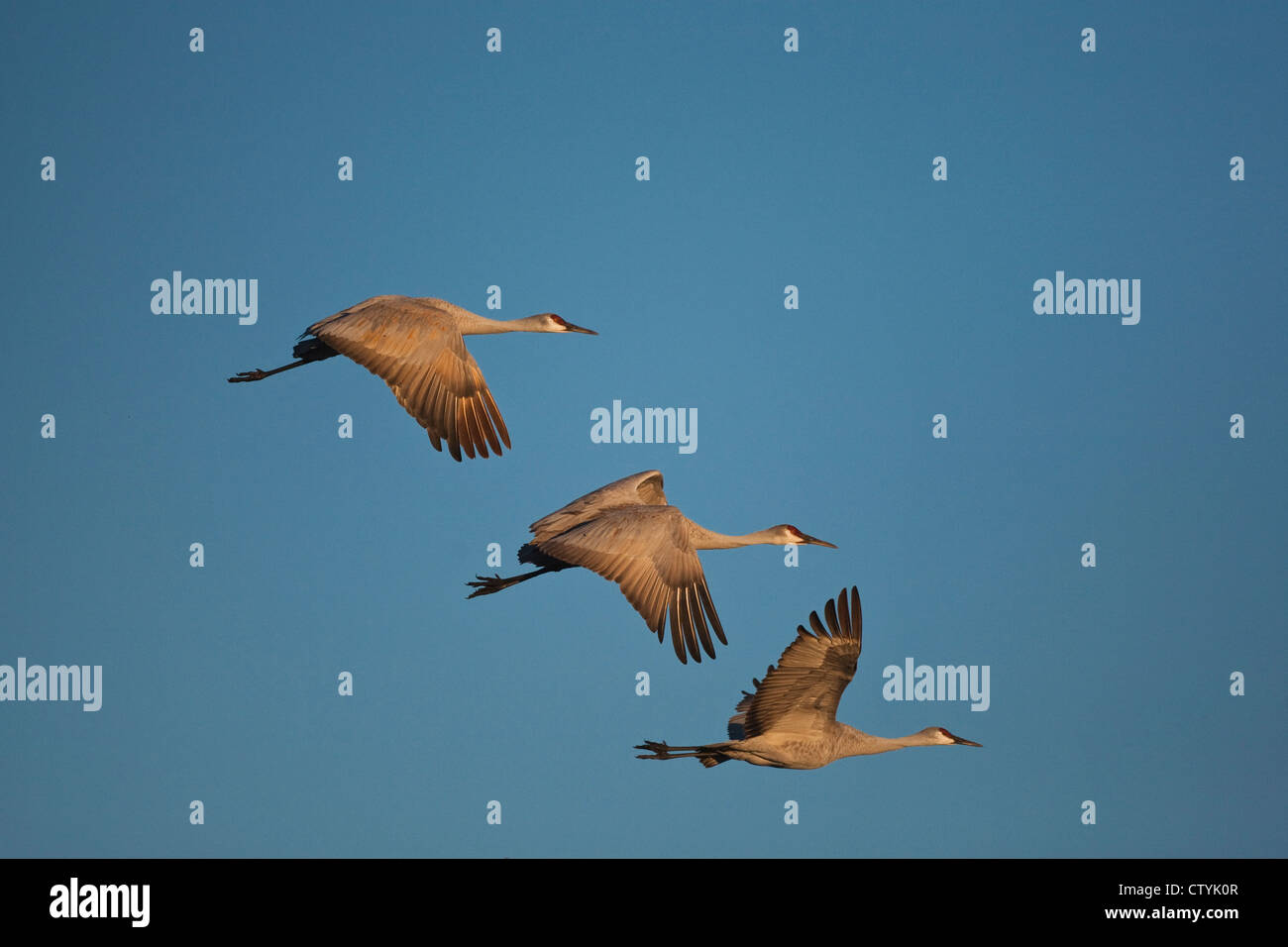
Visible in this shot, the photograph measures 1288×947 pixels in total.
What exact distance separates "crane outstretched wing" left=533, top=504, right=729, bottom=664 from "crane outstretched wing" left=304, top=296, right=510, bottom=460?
4.81 ft

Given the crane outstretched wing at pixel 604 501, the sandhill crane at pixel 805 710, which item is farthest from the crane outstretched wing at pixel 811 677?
the crane outstretched wing at pixel 604 501

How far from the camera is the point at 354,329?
61.7ft

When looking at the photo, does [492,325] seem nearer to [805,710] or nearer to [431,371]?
[431,371]

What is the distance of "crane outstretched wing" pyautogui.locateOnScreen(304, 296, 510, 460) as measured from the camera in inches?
719

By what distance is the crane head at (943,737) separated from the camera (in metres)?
20.8

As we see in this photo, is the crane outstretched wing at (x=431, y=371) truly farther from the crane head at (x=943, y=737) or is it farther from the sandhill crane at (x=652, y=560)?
the crane head at (x=943, y=737)

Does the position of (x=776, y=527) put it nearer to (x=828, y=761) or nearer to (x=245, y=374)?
(x=828, y=761)

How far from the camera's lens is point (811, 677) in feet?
59.8

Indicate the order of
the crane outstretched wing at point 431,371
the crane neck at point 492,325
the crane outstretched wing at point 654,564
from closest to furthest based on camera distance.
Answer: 1. the crane outstretched wing at point 654,564
2. the crane outstretched wing at point 431,371
3. the crane neck at point 492,325

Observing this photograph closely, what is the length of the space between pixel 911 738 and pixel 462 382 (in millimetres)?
6826

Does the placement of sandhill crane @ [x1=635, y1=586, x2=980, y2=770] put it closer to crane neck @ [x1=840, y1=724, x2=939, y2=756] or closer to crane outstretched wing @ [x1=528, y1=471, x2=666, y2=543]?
crane neck @ [x1=840, y1=724, x2=939, y2=756]

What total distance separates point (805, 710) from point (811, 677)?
68 cm

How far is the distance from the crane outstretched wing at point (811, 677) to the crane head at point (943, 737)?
2.27 metres
